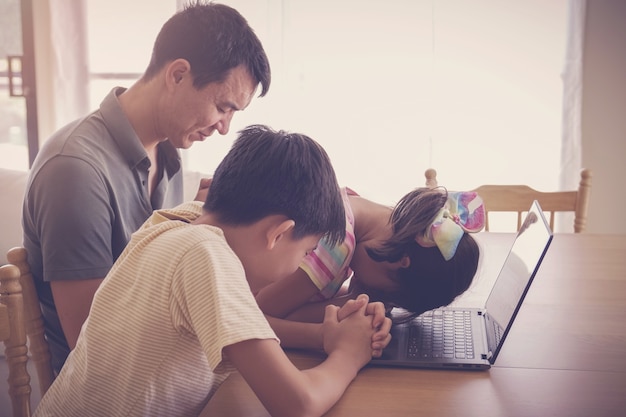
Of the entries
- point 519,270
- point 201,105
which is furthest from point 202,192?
point 519,270

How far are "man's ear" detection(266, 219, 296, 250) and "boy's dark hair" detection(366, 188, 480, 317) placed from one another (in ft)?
1.33

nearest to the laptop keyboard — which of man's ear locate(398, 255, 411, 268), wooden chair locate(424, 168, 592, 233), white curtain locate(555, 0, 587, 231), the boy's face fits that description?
man's ear locate(398, 255, 411, 268)

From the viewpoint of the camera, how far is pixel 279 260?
1.00m

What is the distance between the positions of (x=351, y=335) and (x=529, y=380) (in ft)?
0.86

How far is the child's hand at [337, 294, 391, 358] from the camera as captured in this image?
1.04 metres

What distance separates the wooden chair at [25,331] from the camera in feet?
3.46

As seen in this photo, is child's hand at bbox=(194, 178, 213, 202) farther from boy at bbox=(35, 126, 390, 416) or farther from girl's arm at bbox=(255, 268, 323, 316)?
boy at bbox=(35, 126, 390, 416)

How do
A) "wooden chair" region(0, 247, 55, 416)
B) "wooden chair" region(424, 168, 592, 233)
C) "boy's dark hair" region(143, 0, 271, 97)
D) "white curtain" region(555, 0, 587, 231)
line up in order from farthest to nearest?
"white curtain" region(555, 0, 587, 231) < "wooden chair" region(424, 168, 592, 233) < "boy's dark hair" region(143, 0, 271, 97) < "wooden chair" region(0, 247, 55, 416)

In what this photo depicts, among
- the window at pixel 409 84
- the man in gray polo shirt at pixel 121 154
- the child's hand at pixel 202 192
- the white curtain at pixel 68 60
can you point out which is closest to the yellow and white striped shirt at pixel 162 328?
the man in gray polo shirt at pixel 121 154

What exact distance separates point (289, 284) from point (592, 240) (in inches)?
38.4

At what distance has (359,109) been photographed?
3.19 meters

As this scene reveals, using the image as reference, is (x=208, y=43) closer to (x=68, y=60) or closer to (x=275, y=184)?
(x=275, y=184)

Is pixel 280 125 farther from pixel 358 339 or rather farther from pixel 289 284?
pixel 358 339

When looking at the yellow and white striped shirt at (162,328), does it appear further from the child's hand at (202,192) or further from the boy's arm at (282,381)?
the child's hand at (202,192)
